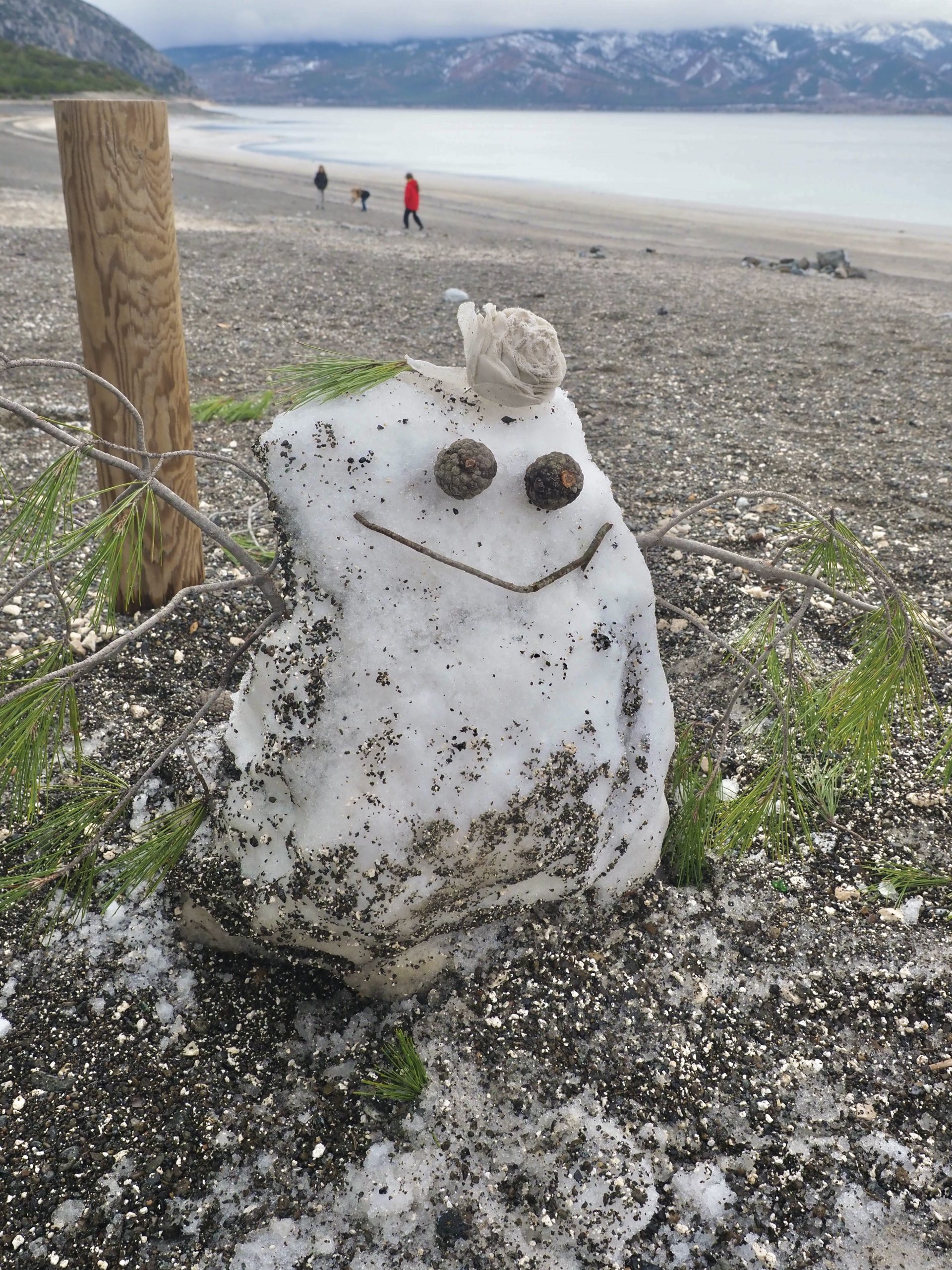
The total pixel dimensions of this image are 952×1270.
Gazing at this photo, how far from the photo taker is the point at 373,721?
1.69 m

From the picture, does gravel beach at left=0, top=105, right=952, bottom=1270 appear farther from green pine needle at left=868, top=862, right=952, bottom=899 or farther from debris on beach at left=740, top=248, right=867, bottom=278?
debris on beach at left=740, top=248, right=867, bottom=278

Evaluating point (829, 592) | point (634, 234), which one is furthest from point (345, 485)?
point (634, 234)

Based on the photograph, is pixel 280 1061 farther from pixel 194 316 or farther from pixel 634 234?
pixel 634 234

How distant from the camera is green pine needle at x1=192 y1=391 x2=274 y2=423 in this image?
4895mm

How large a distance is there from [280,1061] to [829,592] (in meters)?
1.56

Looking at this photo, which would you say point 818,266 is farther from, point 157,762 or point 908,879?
point 157,762

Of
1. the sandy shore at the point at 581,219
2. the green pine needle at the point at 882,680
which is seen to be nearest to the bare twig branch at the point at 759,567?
the green pine needle at the point at 882,680

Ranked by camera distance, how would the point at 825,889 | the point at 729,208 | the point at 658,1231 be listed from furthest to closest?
the point at 729,208 → the point at 825,889 → the point at 658,1231

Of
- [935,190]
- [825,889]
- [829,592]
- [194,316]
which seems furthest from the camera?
[935,190]

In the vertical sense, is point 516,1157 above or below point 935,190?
below

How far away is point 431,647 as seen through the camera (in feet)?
5.55

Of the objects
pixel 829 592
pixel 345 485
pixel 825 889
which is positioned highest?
pixel 345 485

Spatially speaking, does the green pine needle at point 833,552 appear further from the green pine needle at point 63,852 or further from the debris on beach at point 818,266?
the debris on beach at point 818,266

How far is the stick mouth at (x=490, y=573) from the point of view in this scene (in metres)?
1.60
